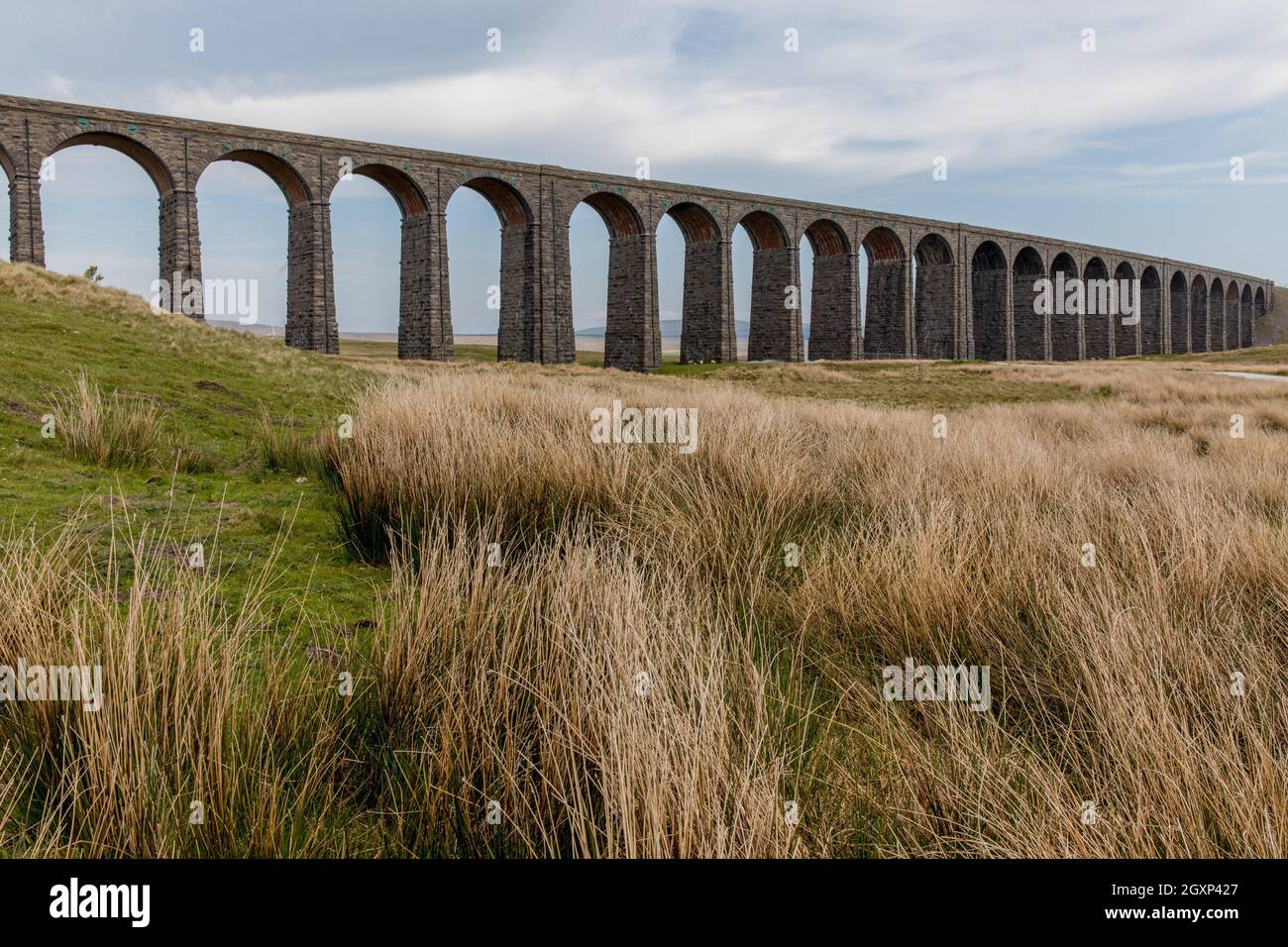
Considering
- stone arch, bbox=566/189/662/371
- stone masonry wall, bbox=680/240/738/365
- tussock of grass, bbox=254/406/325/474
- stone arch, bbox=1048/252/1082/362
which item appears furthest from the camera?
stone arch, bbox=1048/252/1082/362

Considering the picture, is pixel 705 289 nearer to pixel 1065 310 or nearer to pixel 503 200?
pixel 503 200

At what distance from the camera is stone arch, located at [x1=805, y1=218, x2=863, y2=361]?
47250 mm

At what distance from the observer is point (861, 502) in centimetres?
520

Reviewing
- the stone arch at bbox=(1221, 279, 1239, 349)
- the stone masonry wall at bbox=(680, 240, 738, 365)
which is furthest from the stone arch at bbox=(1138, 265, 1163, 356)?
the stone masonry wall at bbox=(680, 240, 738, 365)

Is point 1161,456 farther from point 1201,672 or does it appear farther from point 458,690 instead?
point 458,690

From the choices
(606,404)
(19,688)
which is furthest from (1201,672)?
(606,404)

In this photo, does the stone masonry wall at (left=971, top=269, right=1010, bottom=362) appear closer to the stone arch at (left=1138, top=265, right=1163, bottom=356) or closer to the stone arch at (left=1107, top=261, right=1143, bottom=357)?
the stone arch at (left=1107, top=261, right=1143, bottom=357)

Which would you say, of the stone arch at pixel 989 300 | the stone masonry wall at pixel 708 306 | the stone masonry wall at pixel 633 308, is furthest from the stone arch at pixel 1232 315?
the stone masonry wall at pixel 633 308

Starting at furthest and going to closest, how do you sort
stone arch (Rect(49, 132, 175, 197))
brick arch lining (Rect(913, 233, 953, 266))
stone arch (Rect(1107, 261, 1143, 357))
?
1. stone arch (Rect(1107, 261, 1143, 357))
2. brick arch lining (Rect(913, 233, 953, 266))
3. stone arch (Rect(49, 132, 175, 197))

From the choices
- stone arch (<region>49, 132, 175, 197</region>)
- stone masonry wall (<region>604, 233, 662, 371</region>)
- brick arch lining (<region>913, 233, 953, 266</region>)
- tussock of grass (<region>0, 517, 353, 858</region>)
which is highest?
brick arch lining (<region>913, 233, 953, 266</region>)

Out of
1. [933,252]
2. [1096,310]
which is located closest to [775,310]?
[933,252]

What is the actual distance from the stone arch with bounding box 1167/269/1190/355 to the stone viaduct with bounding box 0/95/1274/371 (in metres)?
14.7

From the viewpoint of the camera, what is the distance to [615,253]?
137 feet

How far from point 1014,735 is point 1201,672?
0.59m
